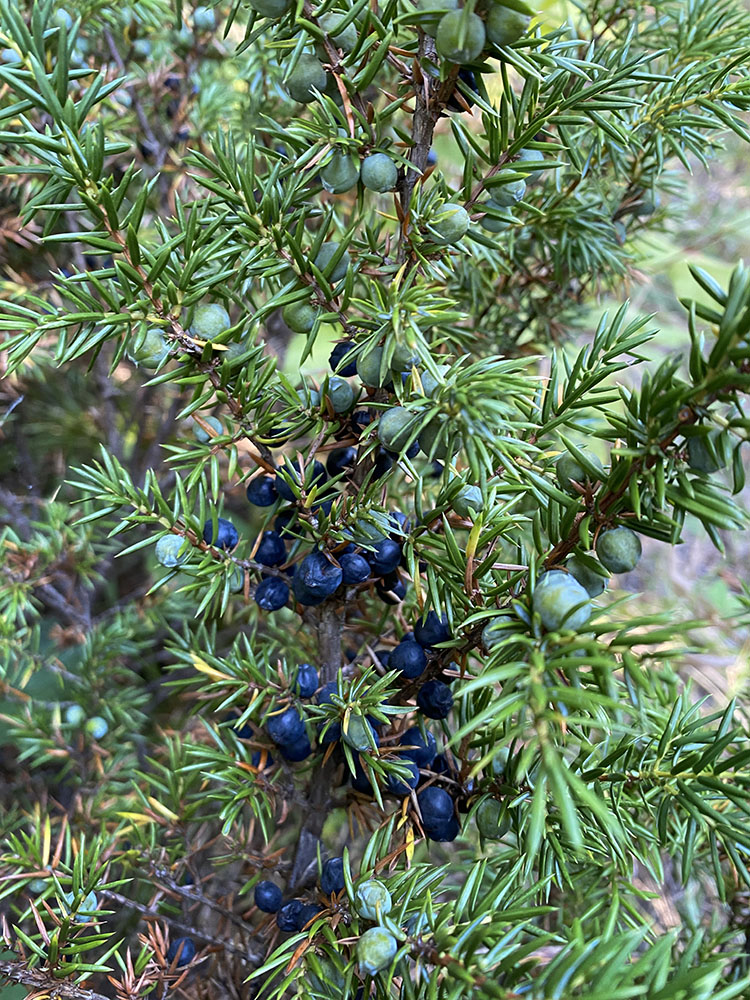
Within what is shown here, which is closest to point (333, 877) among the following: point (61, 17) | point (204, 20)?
point (61, 17)

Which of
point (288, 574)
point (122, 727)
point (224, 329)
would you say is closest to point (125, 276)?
point (224, 329)

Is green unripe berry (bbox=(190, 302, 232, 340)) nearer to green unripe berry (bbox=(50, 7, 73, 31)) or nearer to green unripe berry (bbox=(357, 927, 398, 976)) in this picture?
green unripe berry (bbox=(357, 927, 398, 976))

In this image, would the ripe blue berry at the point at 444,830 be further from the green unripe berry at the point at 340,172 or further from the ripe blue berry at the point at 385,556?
the green unripe berry at the point at 340,172

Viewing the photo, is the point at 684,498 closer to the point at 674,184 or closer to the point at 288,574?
the point at 288,574

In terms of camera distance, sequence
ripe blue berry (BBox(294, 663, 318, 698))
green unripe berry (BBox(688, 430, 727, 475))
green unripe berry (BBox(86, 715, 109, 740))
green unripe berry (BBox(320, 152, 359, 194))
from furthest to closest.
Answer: green unripe berry (BBox(86, 715, 109, 740)) < ripe blue berry (BBox(294, 663, 318, 698)) < green unripe berry (BBox(320, 152, 359, 194)) < green unripe berry (BBox(688, 430, 727, 475))

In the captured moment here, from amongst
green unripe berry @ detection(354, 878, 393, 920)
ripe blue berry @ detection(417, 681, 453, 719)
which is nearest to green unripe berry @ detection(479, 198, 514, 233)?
ripe blue berry @ detection(417, 681, 453, 719)

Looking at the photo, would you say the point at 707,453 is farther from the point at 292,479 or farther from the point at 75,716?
the point at 75,716

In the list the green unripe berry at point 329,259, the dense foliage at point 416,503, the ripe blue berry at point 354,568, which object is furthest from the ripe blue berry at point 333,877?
the green unripe berry at point 329,259
